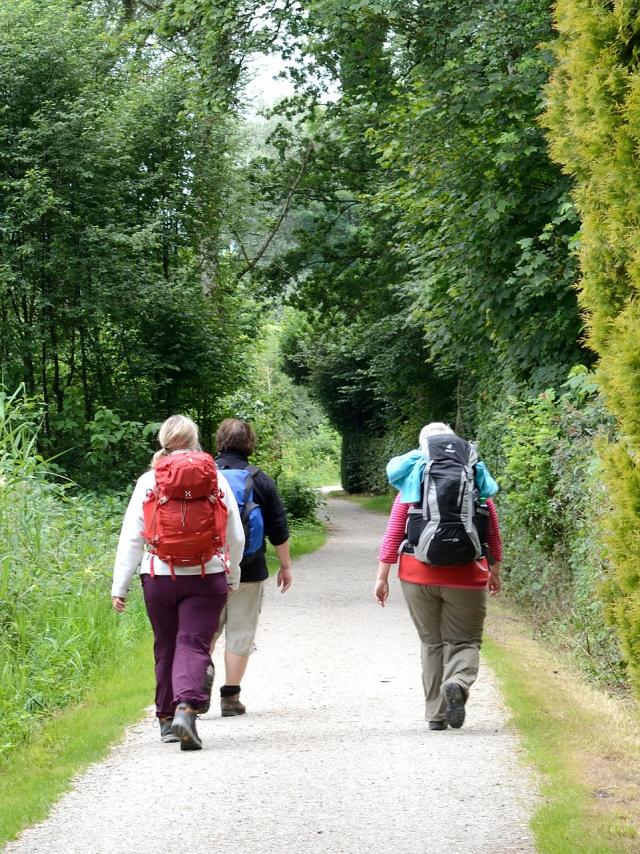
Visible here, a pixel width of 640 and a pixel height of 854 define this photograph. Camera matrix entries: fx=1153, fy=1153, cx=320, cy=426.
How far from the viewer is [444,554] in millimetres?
6918

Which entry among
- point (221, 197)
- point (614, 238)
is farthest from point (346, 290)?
point (614, 238)

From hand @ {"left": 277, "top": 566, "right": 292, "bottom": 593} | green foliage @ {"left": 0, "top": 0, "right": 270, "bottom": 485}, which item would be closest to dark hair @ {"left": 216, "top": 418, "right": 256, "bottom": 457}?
hand @ {"left": 277, "top": 566, "right": 292, "bottom": 593}

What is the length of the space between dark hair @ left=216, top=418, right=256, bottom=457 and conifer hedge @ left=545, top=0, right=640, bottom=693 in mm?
2985

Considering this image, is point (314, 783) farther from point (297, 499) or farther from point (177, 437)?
point (297, 499)

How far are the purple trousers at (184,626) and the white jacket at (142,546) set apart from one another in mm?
50

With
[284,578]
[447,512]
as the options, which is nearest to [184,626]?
[284,578]

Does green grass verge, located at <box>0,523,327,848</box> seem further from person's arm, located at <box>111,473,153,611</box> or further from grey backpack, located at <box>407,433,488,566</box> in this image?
grey backpack, located at <box>407,433,488,566</box>

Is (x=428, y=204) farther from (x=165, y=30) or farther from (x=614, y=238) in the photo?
(x=614, y=238)

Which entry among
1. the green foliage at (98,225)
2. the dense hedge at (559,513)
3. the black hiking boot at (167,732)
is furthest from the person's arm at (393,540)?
the green foliage at (98,225)

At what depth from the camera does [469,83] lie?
44.6 ft

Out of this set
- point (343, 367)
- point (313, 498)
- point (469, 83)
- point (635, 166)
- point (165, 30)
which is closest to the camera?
point (635, 166)

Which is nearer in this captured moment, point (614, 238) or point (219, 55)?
point (614, 238)

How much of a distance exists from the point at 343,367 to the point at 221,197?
21.7 m

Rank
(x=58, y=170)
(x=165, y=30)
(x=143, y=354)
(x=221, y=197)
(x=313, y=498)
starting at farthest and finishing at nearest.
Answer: (x=313, y=498) → (x=221, y=197) → (x=143, y=354) → (x=58, y=170) → (x=165, y=30)
